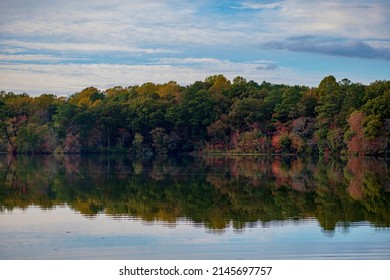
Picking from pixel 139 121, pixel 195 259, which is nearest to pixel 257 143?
pixel 139 121

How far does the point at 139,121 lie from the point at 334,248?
120 feet

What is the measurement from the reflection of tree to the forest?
742 inches

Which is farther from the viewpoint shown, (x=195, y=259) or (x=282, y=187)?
(x=282, y=187)

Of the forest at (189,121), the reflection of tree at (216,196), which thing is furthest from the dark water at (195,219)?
the forest at (189,121)

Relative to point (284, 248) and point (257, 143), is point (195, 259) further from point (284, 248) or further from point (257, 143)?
point (257, 143)

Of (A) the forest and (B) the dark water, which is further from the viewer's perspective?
(A) the forest

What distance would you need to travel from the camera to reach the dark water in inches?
344

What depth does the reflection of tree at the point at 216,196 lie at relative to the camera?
39.4ft

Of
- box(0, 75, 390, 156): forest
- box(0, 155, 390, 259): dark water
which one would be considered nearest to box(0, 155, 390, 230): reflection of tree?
box(0, 155, 390, 259): dark water

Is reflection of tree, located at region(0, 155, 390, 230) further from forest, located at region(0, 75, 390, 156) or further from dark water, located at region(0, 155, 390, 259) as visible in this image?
forest, located at region(0, 75, 390, 156)

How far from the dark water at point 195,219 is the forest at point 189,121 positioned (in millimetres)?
21701

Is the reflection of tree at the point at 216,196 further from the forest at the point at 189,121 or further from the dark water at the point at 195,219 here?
the forest at the point at 189,121

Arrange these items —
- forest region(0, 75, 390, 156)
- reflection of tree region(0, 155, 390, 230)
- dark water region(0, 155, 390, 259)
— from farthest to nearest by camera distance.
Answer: forest region(0, 75, 390, 156) < reflection of tree region(0, 155, 390, 230) < dark water region(0, 155, 390, 259)

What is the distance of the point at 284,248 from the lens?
8891 millimetres
